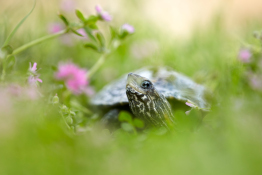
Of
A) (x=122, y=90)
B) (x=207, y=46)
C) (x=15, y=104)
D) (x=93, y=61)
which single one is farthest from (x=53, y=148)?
(x=207, y=46)

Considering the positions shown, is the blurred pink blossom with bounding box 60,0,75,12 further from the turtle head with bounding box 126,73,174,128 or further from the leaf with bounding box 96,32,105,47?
the turtle head with bounding box 126,73,174,128

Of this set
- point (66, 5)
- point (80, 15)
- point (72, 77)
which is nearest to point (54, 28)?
point (66, 5)

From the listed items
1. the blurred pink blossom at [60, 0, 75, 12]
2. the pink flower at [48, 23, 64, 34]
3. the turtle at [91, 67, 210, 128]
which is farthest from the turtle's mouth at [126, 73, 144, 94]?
the blurred pink blossom at [60, 0, 75, 12]

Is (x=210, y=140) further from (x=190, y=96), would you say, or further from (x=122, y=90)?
(x=122, y=90)

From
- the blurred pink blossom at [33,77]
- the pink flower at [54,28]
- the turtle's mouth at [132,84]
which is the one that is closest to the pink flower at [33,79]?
the blurred pink blossom at [33,77]

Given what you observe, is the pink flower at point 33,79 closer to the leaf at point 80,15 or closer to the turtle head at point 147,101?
the turtle head at point 147,101
